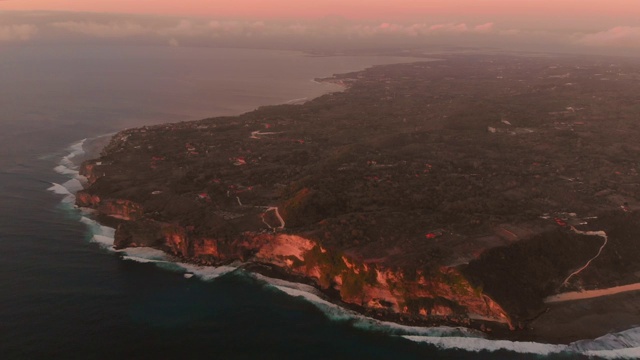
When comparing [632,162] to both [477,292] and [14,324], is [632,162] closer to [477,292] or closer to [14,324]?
[477,292]

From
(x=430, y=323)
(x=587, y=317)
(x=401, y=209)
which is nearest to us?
(x=430, y=323)

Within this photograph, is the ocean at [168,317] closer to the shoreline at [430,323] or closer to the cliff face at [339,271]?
the shoreline at [430,323]

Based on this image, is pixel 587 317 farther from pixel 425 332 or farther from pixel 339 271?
pixel 339 271

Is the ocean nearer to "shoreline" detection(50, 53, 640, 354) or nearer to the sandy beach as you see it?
"shoreline" detection(50, 53, 640, 354)

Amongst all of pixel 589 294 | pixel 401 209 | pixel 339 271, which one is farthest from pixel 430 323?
pixel 401 209

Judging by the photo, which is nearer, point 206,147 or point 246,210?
point 246,210

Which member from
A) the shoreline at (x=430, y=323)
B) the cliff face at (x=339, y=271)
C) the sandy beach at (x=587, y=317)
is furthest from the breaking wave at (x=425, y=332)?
the cliff face at (x=339, y=271)

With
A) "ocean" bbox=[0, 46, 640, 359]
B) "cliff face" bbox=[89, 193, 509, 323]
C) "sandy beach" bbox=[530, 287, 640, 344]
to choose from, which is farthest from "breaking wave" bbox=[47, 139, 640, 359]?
"cliff face" bbox=[89, 193, 509, 323]

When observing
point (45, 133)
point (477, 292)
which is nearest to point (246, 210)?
point (477, 292)
